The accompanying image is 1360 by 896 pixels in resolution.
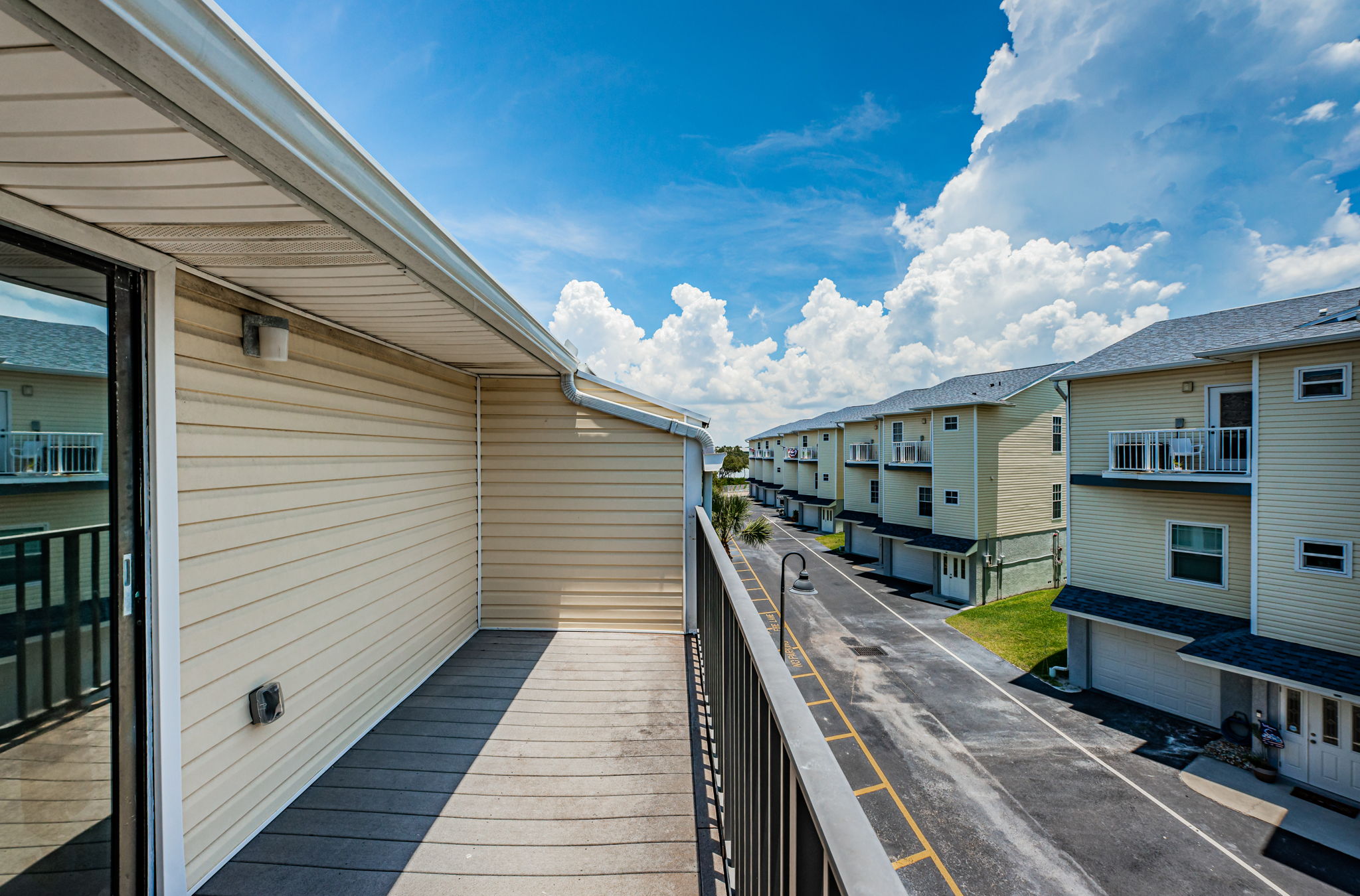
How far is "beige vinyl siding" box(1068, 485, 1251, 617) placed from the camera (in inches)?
320

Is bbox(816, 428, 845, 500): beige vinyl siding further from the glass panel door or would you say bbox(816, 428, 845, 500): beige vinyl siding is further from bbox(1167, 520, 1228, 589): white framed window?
the glass panel door

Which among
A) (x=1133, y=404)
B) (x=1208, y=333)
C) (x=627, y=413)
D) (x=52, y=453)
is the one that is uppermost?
(x=1208, y=333)

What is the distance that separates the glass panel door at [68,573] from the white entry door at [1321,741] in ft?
39.1

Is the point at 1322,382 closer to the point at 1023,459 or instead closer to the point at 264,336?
the point at 1023,459

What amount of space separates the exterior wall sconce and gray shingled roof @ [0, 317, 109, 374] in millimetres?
536

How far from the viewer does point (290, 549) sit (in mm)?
2406

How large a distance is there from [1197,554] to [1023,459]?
6842mm

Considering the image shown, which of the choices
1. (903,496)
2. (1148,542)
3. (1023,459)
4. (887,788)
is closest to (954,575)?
(903,496)

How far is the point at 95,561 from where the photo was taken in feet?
5.35

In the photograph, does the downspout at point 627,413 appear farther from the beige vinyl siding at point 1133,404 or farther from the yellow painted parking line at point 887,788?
the beige vinyl siding at point 1133,404

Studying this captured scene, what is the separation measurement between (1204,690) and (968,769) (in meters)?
4.99

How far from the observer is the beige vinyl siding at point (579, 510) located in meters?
4.39

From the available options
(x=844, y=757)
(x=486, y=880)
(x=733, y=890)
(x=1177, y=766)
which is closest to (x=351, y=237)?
(x=486, y=880)

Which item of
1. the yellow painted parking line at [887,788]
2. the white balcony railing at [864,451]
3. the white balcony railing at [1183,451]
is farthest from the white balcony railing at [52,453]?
the white balcony railing at [864,451]
